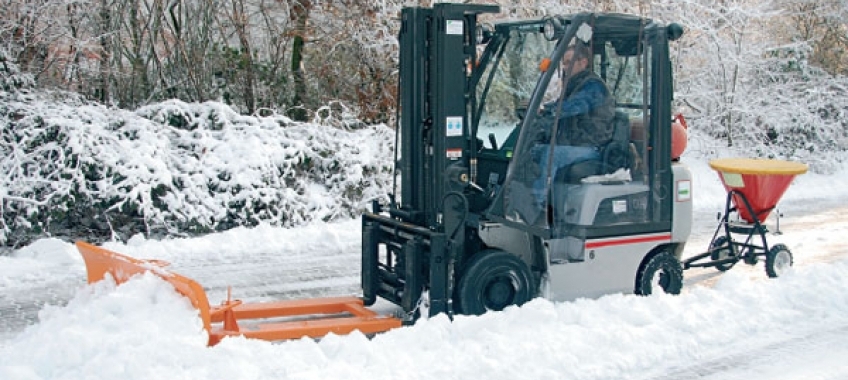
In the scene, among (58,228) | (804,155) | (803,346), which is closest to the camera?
(803,346)

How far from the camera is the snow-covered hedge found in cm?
1043

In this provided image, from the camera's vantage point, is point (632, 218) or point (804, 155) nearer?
point (632, 218)

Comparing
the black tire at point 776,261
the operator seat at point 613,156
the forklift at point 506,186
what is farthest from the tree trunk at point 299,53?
the operator seat at point 613,156

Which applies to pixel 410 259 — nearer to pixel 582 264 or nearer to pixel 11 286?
pixel 582 264

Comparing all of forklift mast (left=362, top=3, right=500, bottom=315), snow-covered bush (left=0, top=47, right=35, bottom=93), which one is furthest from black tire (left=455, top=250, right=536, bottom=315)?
snow-covered bush (left=0, top=47, right=35, bottom=93)

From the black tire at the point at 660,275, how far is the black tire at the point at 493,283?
1023 millimetres

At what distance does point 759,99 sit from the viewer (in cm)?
1781

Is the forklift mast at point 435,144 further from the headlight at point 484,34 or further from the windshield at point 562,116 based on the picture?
the windshield at point 562,116

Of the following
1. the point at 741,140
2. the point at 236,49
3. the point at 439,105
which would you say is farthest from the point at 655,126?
the point at 741,140

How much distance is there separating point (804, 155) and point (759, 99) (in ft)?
4.48

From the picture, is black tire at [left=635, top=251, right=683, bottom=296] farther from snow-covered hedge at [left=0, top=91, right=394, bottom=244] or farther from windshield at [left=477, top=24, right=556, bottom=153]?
snow-covered hedge at [left=0, top=91, right=394, bottom=244]

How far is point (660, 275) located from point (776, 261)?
1.81m

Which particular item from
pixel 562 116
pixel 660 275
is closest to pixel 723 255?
pixel 660 275

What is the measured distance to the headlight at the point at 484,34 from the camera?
6927 millimetres
